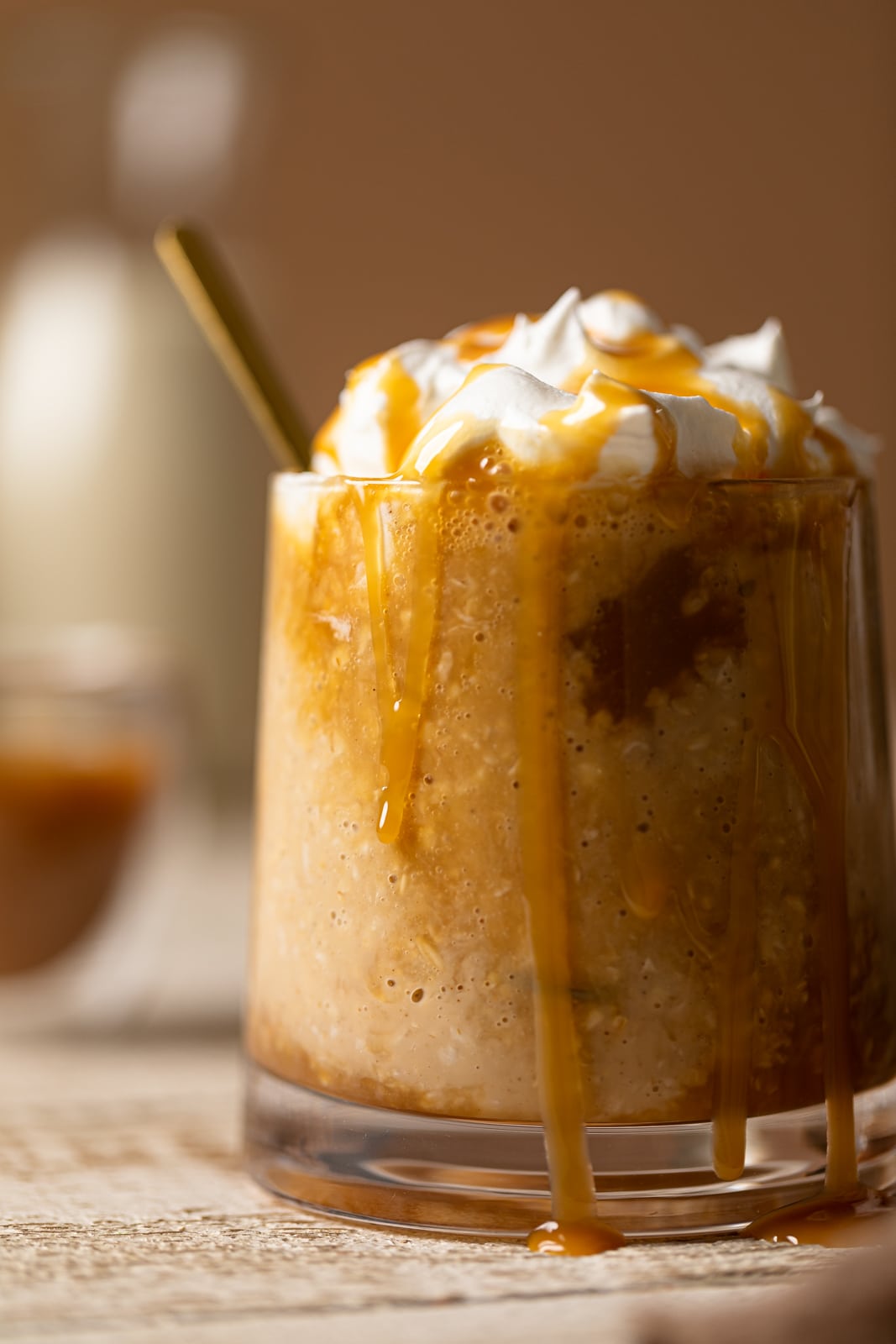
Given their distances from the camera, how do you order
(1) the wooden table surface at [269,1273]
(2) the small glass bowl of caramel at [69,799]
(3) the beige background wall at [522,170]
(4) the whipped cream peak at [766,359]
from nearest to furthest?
(1) the wooden table surface at [269,1273]
(4) the whipped cream peak at [766,359]
(2) the small glass bowl of caramel at [69,799]
(3) the beige background wall at [522,170]

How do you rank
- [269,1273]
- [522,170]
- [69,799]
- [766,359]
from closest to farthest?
[269,1273]
[766,359]
[69,799]
[522,170]

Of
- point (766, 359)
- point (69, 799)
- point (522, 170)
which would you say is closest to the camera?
point (766, 359)

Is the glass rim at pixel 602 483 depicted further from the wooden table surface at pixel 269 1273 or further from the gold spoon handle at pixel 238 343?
the wooden table surface at pixel 269 1273

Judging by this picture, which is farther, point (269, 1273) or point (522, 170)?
point (522, 170)

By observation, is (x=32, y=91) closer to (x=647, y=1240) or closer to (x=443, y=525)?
(x=443, y=525)

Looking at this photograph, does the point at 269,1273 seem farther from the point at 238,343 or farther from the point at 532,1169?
the point at 238,343

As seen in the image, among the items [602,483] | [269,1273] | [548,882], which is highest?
[602,483]

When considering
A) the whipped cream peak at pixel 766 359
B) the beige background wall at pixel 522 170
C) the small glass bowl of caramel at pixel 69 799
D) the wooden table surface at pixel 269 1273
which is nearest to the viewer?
the wooden table surface at pixel 269 1273

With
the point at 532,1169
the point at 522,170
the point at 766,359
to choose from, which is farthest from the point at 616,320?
the point at 522,170

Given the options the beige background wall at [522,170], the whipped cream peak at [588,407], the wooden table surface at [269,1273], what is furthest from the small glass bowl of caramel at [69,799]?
the beige background wall at [522,170]
